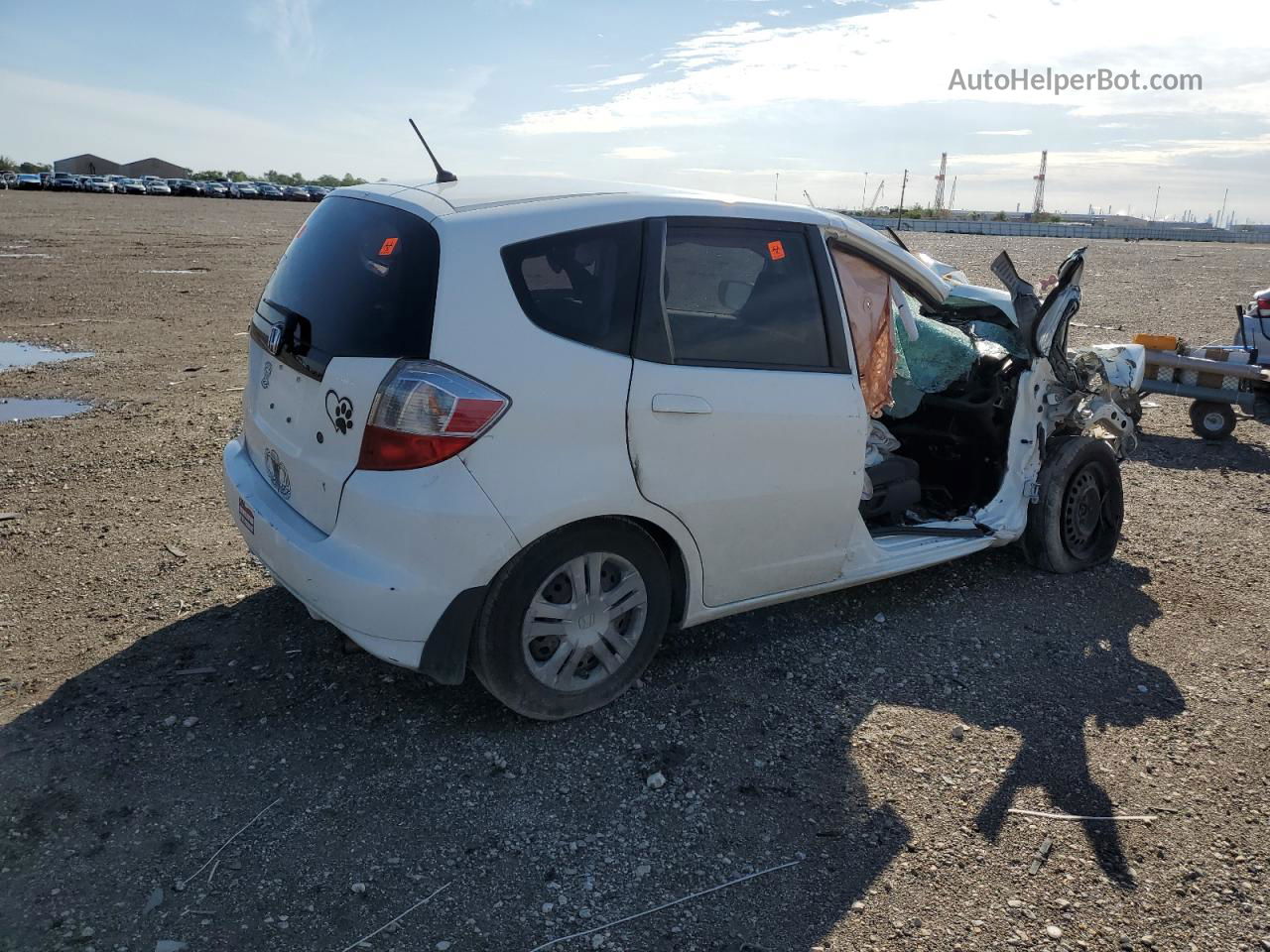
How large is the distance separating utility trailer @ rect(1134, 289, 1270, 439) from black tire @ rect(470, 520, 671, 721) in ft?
21.2

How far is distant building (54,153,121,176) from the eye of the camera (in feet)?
386

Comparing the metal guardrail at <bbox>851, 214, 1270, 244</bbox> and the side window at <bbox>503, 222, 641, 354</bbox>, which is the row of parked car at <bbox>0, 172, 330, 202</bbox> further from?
the side window at <bbox>503, 222, 641, 354</bbox>

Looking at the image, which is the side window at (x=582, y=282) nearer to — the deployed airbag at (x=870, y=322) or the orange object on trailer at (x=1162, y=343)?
the deployed airbag at (x=870, y=322)

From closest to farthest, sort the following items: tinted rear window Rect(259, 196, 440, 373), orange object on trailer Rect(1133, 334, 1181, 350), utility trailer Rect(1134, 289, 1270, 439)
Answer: tinted rear window Rect(259, 196, 440, 373) < utility trailer Rect(1134, 289, 1270, 439) < orange object on trailer Rect(1133, 334, 1181, 350)

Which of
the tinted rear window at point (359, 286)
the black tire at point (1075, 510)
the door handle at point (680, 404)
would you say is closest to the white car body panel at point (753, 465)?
the door handle at point (680, 404)

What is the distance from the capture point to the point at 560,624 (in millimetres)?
3643

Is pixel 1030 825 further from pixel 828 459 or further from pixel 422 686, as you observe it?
pixel 422 686

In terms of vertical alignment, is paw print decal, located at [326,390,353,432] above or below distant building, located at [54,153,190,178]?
below

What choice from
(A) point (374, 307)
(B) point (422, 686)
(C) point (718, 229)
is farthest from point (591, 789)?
(C) point (718, 229)

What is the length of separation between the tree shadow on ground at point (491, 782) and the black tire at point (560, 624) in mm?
138

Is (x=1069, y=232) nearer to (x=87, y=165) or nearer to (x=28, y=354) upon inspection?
(x=28, y=354)

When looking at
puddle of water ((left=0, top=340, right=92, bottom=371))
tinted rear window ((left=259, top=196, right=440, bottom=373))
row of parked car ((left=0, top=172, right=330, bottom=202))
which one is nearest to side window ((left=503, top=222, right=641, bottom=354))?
tinted rear window ((left=259, top=196, right=440, bottom=373))

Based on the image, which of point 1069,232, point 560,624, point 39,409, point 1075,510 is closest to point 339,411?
point 560,624

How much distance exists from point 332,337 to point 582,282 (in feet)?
2.90
